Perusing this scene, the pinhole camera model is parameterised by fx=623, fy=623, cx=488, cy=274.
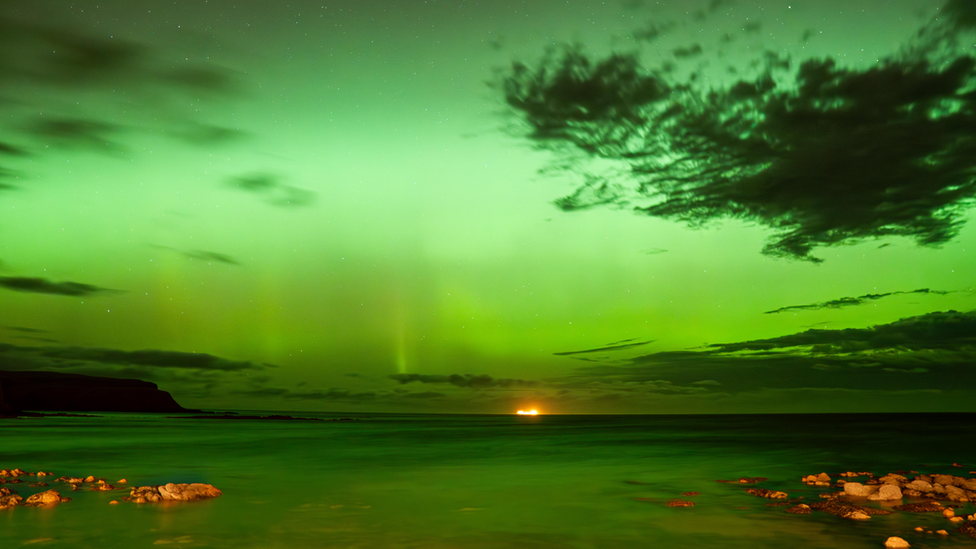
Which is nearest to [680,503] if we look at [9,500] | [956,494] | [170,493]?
[956,494]

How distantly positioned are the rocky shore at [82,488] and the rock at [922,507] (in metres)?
17.9

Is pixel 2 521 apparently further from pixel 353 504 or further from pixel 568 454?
pixel 568 454

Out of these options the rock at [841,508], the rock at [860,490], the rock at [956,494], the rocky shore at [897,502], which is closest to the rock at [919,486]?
the rocky shore at [897,502]

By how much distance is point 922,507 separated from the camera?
15.1 meters

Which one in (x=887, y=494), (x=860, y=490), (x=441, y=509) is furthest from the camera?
(x=441, y=509)

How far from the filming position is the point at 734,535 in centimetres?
1300

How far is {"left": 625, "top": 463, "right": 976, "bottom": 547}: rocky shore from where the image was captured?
12.8 metres

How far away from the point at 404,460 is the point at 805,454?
2523 centimetres

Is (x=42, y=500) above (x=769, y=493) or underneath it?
above

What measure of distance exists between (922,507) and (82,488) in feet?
73.9

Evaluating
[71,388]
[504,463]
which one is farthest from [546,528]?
[71,388]

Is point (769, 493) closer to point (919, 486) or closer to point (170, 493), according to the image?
point (919, 486)

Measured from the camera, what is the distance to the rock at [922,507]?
14.9m

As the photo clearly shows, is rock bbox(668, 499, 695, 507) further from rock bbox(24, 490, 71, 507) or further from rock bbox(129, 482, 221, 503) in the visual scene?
rock bbox(24, 490, 71, 507)
